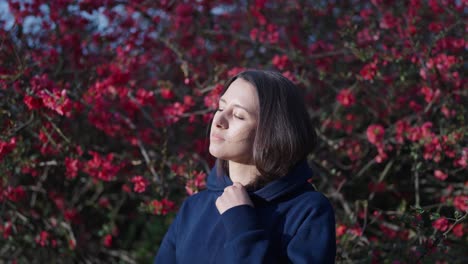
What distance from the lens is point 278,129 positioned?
5.36 feet

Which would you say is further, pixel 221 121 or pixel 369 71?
pixel 369 71

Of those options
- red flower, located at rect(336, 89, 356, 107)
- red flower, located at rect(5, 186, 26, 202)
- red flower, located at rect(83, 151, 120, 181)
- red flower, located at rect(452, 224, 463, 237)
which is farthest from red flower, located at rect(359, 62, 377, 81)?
red flower, located at rect(5, 186, 26, 202)

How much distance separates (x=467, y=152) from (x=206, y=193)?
154 cm

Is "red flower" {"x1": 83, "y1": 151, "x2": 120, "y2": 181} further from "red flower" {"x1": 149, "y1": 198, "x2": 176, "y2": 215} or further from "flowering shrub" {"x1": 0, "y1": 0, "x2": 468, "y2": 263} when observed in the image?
"red flower" {"x1": 149, "y1": 198, "x2": 176, "y2": 215}

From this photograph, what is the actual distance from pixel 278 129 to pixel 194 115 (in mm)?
1485

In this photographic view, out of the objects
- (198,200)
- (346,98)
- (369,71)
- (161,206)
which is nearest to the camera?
(198,200)

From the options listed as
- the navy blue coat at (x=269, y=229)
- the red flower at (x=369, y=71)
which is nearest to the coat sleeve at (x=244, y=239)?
the navy blue coat at (x=269, y=229)

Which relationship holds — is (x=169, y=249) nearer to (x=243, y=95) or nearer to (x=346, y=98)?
(x=243, y=95)

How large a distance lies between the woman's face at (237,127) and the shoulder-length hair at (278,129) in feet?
0.08

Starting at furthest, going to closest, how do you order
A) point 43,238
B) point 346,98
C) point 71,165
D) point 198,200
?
point 43,238 < point 346,98 < point 71,165 < point 198,200

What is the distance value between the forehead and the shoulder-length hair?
0.05 feet

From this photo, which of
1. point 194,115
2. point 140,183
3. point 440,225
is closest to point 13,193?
point 140,183

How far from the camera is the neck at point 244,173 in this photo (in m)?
1.73

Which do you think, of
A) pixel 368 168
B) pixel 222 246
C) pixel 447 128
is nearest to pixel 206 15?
pixel 368 168
